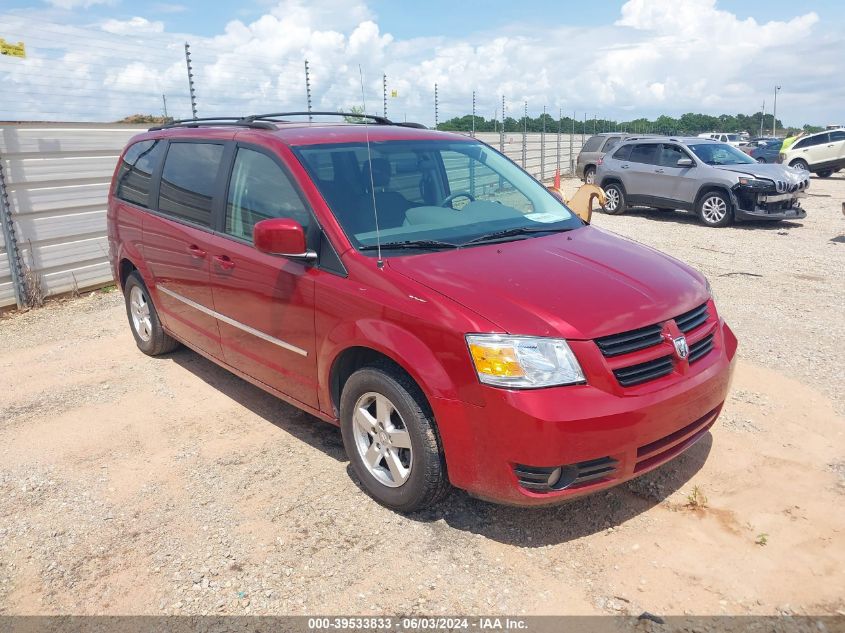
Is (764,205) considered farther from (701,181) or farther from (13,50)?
(13,50)

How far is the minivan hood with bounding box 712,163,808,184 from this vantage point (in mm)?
12859

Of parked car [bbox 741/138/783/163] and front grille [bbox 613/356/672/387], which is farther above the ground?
front grille [bbox 613/356/672/387]

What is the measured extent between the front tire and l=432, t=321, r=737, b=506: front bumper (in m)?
0.11

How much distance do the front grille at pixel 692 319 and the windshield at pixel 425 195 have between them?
3.22 ft

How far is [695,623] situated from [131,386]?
4321 millimetres

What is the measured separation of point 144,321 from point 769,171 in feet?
39.1

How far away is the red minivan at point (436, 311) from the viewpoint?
282 cm

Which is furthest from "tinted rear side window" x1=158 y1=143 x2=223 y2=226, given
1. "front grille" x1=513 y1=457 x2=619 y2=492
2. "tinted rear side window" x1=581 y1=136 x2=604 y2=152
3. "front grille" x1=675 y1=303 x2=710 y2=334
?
"tinted rear side window" x1=581 y1=136 x2=604 y2=152

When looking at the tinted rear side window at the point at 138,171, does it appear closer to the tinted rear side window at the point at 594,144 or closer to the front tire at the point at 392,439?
the front tire at the point at 392,439

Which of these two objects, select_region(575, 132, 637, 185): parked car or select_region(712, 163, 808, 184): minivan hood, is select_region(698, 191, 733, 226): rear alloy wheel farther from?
select_region(575, 132, 637, 185): parked car

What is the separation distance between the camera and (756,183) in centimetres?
1277

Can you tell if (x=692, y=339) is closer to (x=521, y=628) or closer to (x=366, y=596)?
(x=521, y=628)

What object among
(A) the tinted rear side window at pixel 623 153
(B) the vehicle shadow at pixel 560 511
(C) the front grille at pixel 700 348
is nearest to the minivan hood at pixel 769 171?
(A) the tinted rear side window at pixel 623 153

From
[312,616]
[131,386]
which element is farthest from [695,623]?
[131,386]
